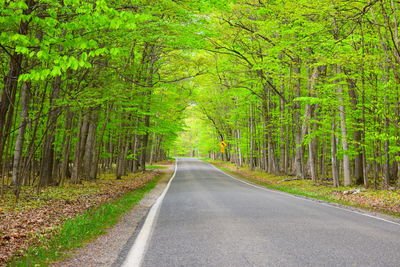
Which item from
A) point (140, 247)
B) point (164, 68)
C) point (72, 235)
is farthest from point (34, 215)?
point (164, 68)

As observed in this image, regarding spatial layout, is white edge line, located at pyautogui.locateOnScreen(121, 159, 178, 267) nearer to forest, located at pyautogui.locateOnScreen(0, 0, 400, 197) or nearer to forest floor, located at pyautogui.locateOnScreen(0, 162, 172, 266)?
forest floor, located at pyautogui.locateOnScreen(0, 162, 172, 266)

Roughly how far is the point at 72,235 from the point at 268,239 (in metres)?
3.69

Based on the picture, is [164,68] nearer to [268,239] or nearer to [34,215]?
[34,215]

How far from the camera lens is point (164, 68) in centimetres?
2648

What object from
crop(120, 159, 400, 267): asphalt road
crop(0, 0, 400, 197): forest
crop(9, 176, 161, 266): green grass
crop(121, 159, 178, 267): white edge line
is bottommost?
crop(9, 176, 161, 266): green grass

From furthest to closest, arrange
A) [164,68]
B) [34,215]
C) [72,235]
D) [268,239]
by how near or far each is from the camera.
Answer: [164,68], [34,215], [72,235], [268,239]

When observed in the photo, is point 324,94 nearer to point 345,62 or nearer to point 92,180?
point 345,62

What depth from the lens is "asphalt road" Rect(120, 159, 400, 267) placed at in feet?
14.6

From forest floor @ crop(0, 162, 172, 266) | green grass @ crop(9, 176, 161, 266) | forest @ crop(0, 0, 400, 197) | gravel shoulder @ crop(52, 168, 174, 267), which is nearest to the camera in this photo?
gravel shoulder @ crop(52, 168, 174, 267)

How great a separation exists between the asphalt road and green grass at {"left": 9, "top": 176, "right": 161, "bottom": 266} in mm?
1214

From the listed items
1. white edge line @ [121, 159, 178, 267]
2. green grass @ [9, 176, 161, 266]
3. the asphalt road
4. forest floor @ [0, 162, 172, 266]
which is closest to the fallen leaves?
forest floor @ [0, 162, 172, 266]

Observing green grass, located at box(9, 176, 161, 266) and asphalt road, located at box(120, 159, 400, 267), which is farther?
green grass, located at box(9, 176, 161, 266)

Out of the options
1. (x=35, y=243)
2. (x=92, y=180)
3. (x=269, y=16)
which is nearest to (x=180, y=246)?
(x=35, y=243)

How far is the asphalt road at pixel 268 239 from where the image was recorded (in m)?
4.46
